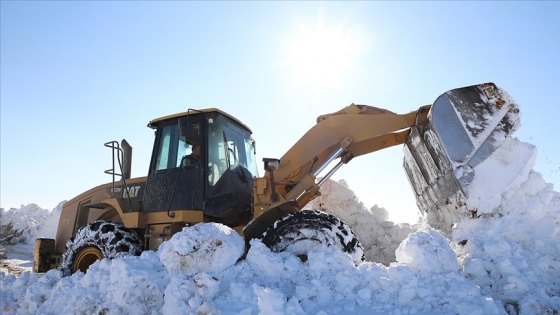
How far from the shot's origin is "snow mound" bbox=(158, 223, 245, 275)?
345 centimetres

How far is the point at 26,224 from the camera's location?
58.1ft

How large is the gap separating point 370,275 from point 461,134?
222cm

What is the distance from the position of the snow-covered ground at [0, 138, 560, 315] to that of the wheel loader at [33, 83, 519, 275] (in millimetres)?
384

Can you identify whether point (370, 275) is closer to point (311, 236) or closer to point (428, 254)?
point (428, 254)

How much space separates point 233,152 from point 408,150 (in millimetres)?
2348

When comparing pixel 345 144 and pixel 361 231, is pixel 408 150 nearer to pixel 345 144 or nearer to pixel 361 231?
pixel 345 144

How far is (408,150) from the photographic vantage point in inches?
216

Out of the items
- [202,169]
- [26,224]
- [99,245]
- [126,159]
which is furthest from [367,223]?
[26,224]

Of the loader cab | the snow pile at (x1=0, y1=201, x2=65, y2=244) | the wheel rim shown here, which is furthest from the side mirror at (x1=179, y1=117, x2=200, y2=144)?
the snow pile at (x1=0, y1=201, x2=65, y2=244)

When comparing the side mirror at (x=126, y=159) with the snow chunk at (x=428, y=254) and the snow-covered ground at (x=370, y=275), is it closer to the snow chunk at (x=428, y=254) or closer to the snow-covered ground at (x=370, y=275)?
the snow-covered ground at (x=370, y=275)

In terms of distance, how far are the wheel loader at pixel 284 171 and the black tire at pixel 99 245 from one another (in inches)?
0.5

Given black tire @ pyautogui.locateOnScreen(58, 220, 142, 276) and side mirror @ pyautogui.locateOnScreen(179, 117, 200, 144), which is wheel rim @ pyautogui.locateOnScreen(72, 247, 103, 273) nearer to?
black tire @ pyautogui.locateOnScreen(58, 220, 142, 276)

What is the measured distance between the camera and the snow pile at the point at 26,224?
16.6m

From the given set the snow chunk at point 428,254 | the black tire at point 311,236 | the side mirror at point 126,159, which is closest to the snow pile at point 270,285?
the snow chunk at point 428,254
